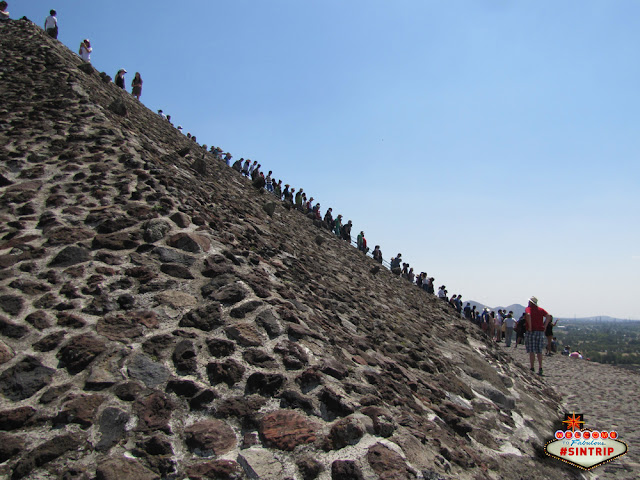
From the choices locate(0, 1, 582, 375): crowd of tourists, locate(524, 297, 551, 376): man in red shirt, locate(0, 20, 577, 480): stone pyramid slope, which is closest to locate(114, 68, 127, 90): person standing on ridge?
locate(0, 1, 582, 375): crowd of tourists

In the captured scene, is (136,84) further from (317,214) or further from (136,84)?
(317,214)

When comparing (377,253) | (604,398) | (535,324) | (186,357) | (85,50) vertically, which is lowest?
(604,398)

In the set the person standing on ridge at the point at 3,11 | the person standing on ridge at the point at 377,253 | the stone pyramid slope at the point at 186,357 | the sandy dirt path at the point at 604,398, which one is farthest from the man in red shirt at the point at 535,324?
the person standing on ridge at the point at 3,11

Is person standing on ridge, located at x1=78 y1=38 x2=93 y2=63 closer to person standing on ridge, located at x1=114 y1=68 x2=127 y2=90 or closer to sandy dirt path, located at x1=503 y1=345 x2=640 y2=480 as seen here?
person standing on ridge, located at x1=114 y1=68 x2=127 y2=90

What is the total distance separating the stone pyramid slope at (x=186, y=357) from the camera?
3.58 m

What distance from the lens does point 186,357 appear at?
14.4ft

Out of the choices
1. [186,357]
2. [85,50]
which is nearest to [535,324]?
[186,357]

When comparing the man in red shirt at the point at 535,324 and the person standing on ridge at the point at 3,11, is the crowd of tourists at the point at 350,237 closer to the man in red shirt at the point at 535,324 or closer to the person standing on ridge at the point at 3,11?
the person standing on ridge at the point at 3,11

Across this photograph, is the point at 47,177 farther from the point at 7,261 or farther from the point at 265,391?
the point at 265,391

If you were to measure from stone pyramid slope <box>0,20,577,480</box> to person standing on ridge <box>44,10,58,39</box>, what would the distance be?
13926mm

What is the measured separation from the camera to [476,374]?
9.14 metres

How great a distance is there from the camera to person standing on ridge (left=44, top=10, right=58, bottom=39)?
63.9 ft

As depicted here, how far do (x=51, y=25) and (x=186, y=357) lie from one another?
22.5 meters

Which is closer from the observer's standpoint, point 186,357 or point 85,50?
point 186,357
